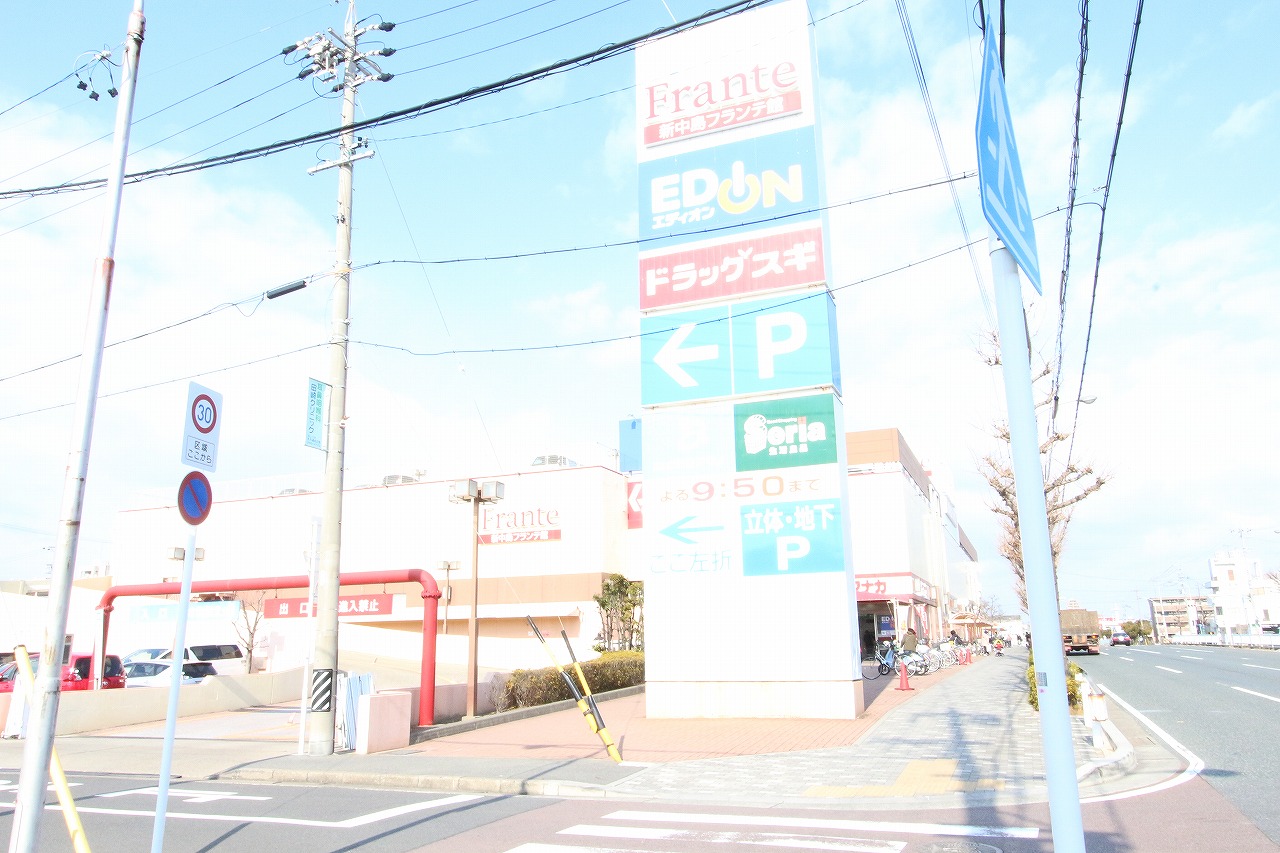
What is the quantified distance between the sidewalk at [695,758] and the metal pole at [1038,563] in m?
5.59

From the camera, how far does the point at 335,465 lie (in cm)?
1399

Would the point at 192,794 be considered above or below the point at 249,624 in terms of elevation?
below

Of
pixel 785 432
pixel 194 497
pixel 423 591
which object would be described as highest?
pixel 785 432

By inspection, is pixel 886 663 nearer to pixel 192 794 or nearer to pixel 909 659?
pixel 909 659

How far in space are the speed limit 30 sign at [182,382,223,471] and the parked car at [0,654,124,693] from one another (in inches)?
723

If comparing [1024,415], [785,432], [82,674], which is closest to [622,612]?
[82,674]

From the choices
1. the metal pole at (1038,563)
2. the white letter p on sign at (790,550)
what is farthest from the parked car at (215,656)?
the metal pole at (1038,563)

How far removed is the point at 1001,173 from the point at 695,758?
997 cm

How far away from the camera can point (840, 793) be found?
952 centimetres

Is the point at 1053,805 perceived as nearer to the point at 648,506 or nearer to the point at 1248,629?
the point at 648,506

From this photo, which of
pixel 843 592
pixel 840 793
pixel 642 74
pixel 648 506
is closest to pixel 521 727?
pixel 648 506

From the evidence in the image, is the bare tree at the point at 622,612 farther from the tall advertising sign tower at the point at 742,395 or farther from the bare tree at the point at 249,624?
the tall advertising sign tower at the point at 742,395

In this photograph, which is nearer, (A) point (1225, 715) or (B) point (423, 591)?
(A) point (1225, 715)

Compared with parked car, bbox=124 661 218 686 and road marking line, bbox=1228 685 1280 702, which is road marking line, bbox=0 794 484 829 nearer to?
parked car, bbox=124 661 218 686
